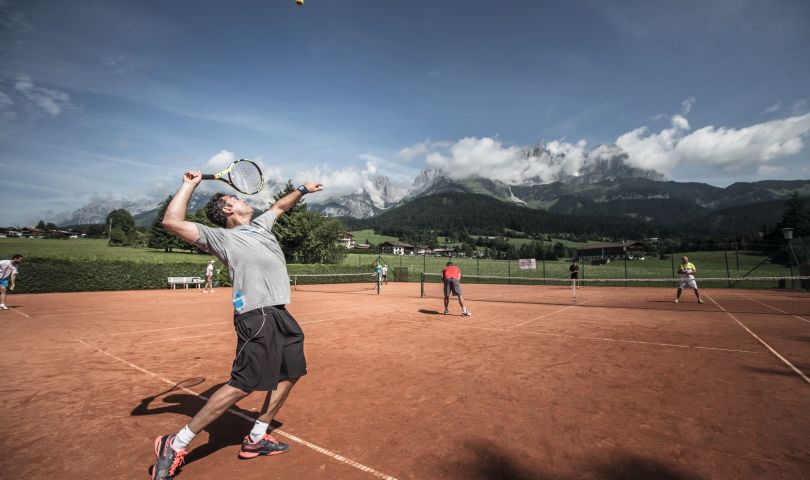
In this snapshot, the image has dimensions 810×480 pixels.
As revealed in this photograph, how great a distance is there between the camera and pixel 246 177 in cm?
464

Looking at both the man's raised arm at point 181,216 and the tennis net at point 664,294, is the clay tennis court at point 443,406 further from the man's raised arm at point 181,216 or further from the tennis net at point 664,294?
the tennis net at point 664,294

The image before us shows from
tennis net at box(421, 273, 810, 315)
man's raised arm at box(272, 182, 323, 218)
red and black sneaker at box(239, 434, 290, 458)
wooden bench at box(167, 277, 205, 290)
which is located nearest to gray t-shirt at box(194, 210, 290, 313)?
man's raised arm at box(272, 182, 323, 218)

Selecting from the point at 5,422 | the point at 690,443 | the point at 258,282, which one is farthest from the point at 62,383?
the point at 690,443

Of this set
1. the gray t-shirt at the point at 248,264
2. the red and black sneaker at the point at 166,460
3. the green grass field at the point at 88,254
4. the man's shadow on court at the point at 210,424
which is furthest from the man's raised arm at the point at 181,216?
the green grass field at the point at 88,254

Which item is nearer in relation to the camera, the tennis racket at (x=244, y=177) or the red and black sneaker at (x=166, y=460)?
the red and black sneaker at (x=166, y=460)

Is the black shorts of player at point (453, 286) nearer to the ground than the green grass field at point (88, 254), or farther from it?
nearer to the ground

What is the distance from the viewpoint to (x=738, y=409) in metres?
4.35

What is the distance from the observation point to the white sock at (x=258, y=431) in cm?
332

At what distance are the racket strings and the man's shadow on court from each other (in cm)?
265

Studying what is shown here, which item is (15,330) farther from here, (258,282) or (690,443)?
(690,443)

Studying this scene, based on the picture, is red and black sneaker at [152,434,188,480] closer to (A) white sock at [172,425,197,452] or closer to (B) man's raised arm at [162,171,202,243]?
(A) white sock at [172,425,197,452]

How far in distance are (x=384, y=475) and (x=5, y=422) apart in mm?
4234

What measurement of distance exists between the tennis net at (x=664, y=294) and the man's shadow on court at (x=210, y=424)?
1359cm

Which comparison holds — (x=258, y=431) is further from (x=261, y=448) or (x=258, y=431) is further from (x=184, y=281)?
(x=184, y=281)
